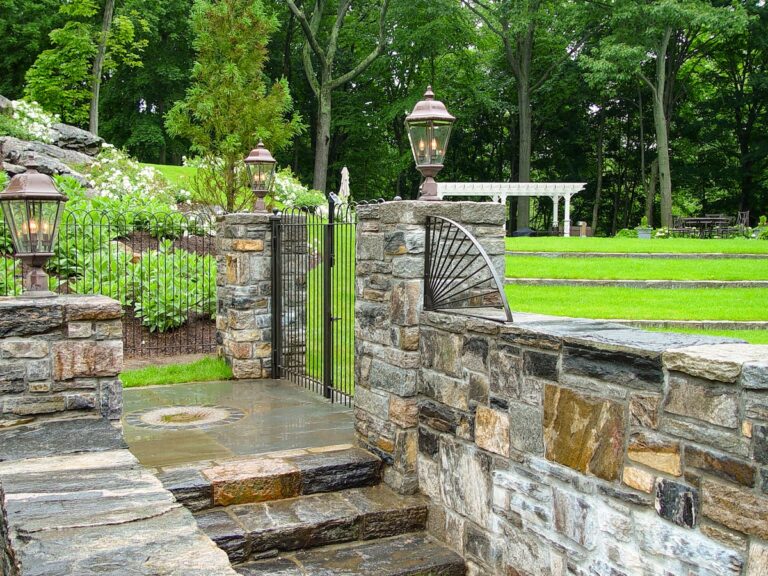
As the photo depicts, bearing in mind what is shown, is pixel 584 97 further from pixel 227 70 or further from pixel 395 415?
pixel 395 415

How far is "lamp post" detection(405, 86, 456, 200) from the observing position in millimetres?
5172

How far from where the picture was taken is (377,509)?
4727mm

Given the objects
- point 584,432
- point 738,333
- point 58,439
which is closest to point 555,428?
point 584,432

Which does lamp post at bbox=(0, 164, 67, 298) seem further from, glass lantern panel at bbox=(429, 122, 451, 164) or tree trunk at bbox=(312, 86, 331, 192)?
tree trunk at bbox=(312, 86, 331, 192)

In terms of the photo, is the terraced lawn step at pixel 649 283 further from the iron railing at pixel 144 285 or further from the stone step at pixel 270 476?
the stone step at pixel 270 476

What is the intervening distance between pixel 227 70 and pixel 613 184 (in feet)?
86.6

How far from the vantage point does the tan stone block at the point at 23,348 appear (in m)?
4.16

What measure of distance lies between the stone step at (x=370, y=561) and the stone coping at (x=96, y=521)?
1.28 metres

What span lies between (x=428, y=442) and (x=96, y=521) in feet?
8.70

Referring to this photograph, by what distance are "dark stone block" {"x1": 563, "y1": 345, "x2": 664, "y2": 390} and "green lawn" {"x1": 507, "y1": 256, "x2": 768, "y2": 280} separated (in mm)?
9011

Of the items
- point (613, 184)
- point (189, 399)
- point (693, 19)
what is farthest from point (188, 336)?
point (613, 184)

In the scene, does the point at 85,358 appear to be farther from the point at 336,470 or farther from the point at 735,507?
the point at 735,507

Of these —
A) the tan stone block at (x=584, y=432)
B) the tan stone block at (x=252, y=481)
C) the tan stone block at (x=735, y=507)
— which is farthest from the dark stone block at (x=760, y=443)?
the tan stone block at (x=252, y=481)

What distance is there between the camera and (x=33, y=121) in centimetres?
1789
